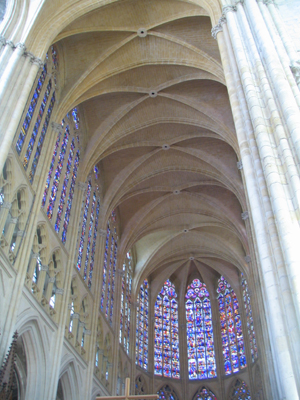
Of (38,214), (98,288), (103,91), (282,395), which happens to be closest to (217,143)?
(103,91)

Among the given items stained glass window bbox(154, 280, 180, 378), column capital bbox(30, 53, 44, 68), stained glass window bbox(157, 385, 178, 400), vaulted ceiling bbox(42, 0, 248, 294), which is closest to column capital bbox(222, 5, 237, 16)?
vaulted ceiling bbox(42, 0, 248, 294)

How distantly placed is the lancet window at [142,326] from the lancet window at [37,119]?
13.5 meters

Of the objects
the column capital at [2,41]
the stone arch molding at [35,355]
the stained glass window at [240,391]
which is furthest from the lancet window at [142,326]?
the column capital at [2,41]

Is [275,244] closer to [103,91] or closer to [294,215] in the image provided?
[294,215]

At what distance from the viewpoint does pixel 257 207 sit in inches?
320

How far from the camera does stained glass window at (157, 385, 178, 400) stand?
83.3ft

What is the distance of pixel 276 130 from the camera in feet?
28.0

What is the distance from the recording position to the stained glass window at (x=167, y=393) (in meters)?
25.4

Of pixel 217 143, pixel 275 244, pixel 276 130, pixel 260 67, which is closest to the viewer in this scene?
pixel 275 244

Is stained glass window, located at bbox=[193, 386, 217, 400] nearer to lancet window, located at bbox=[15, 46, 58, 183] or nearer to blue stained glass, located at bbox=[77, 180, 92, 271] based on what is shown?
blue stained glass, located at bbox=[77, 180, 92, 271]

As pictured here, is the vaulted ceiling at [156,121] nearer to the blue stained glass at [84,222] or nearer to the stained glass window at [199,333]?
the blue stained glass at [84,222]

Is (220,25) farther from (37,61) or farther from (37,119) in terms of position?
(37,119)

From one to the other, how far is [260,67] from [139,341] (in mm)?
19472

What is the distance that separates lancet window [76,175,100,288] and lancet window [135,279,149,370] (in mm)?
7451
